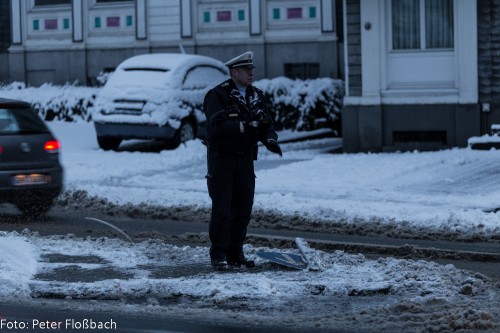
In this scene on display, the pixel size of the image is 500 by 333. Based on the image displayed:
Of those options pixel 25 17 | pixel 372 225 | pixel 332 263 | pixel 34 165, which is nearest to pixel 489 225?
pixel 372 225

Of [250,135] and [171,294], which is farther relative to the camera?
[250,135]

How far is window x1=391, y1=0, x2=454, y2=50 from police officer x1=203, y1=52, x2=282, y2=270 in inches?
513

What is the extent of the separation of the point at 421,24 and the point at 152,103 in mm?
5156

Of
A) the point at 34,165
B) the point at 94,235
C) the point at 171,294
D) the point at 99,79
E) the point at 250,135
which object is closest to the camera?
the point at 171,294

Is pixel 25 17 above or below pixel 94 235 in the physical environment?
above

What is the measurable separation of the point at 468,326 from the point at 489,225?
5.80 m

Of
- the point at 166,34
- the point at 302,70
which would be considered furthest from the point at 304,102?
the point at 166,34

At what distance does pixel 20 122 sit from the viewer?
1452 cm

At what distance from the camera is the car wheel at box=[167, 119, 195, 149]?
23.3 m

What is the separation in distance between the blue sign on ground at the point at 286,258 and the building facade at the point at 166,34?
18292 millimetres

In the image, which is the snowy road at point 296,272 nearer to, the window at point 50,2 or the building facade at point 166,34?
the building facade at point 166,34

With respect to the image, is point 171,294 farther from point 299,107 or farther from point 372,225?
point 299,107

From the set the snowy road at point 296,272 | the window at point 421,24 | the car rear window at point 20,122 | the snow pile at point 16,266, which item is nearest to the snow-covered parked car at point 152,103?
the snowy road at point 296,272

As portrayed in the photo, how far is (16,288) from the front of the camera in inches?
379
